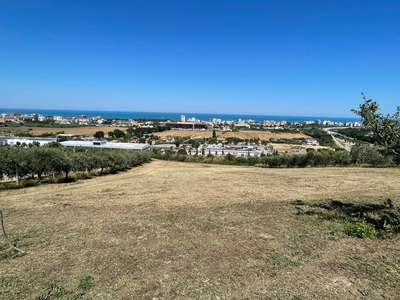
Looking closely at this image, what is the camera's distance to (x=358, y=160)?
4281 centimetres

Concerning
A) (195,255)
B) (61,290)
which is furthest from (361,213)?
(61,290)

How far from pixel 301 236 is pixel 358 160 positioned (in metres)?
41.6

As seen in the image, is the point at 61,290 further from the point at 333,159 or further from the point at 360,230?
the point at 333,159

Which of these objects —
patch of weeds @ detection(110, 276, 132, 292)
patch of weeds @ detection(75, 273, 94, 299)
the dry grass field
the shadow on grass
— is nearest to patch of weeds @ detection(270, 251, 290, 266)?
the dry grass field

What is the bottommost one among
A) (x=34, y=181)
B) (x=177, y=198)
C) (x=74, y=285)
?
→ (x=34, y=181)

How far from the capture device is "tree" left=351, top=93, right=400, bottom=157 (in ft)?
29.7

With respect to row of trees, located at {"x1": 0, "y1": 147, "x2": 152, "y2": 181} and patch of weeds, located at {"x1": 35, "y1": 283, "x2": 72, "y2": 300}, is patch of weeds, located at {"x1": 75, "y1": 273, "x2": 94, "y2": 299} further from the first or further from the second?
row of trees, located at {"x1": 0, "y1": 147, "x2": 152, "y2": 181}

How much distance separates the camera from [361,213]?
1100 centimetres

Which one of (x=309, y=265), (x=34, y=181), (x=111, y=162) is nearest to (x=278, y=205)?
(x=309, y=265)

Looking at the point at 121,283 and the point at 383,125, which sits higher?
the point at 383,125

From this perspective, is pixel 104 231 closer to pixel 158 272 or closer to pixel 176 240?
pixel 176 240

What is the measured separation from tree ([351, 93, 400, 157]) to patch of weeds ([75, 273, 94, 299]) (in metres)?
10.6

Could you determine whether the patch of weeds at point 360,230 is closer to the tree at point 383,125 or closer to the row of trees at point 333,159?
the tree at point 383,125

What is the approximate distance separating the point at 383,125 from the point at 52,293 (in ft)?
38.6
